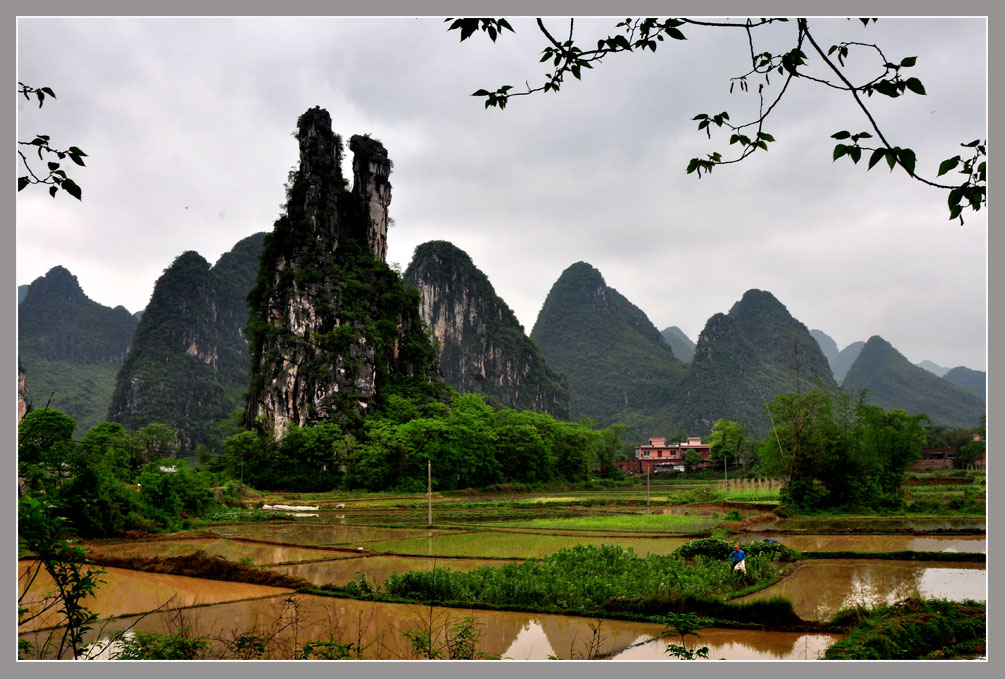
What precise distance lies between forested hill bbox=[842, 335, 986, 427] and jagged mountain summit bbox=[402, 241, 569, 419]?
4836cm

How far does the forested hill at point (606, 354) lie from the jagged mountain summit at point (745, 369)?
20.5ft

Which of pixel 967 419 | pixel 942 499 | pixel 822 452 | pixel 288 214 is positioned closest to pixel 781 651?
pixel 822 452

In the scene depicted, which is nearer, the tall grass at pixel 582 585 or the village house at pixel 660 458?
the tall grass at pixel 582 585

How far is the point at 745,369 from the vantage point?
386 feet

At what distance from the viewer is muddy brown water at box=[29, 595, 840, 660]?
6602 mm

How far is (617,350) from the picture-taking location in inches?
5679

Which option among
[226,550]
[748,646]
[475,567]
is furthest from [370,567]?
[748,646]

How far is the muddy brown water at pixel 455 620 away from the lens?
660 cm


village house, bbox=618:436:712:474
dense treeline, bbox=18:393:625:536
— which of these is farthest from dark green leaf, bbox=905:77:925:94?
village house, bbox=618:436:712:474

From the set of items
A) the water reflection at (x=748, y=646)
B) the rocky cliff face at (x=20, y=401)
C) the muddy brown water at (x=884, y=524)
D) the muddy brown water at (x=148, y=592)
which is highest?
the rocky cliff face at (x=20, y=401)

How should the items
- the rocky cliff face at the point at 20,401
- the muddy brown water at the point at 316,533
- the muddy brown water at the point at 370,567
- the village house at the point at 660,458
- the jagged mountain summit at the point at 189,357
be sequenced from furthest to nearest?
the jagged mountain summit at the point at 189,357 → the village house at the point at 660,458 → the muddy brown water at the point at 316,533 → the muddy brown water at the point at 370,567 → the rocky cliff face at the point at 20,401

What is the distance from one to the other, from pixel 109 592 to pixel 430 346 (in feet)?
167

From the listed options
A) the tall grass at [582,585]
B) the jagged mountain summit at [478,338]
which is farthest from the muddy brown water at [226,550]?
the jagged mountain summit at [478,338]

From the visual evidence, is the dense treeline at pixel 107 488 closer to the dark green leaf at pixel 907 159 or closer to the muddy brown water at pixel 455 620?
the muddy brown water at pixel 455 620
